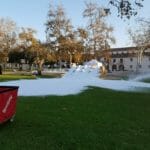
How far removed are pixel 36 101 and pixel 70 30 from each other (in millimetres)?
55300

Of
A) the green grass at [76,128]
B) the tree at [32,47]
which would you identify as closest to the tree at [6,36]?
the tree at [32,47]

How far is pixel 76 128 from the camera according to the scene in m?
9.86

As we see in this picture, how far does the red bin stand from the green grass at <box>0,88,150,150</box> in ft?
0.84

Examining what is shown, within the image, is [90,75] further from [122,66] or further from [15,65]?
[122,66]

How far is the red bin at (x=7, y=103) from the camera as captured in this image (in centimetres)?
927

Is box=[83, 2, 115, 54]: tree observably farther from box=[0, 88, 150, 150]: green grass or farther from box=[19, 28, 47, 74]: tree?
box=[0, 88, 150, 150]: green grass

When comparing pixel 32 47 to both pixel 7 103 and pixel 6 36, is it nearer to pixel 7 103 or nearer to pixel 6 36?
pixel 6 36

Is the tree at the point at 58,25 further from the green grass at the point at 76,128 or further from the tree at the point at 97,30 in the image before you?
the green grass at the point at 76,128

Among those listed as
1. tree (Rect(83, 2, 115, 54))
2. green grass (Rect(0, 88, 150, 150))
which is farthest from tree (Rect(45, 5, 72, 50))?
green grass (Rect(0, 88, 150, 150))

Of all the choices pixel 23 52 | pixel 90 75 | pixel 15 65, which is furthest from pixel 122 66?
pixel 90 75

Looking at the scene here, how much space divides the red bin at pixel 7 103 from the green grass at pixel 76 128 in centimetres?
26

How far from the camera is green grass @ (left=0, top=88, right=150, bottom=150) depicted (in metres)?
8.06

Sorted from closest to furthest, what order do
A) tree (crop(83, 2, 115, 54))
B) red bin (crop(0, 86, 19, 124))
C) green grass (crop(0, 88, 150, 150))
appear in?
green grass (crop(0, 88, 150, 150)) < red bin (crop(0, 86, 19, 124)) < tree (crop(83, 2, 115, 54))

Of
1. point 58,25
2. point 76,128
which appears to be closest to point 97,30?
point 58,25
